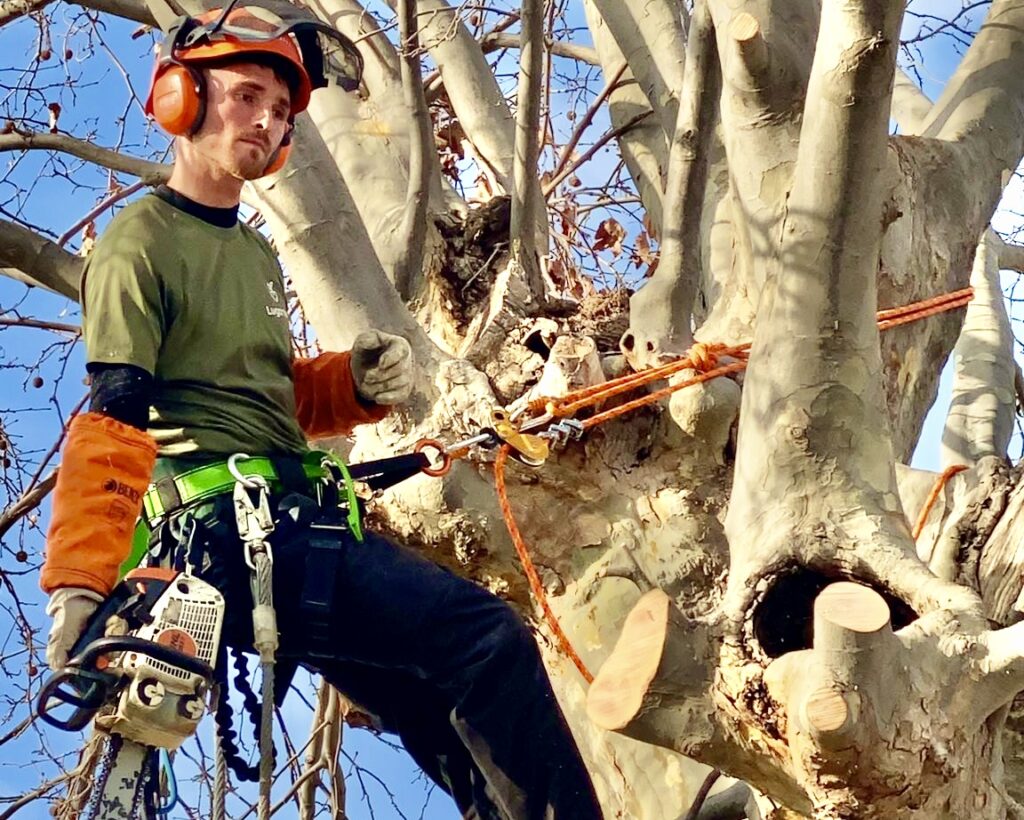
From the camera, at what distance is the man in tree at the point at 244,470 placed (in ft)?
8.59

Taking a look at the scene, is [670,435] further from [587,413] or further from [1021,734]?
[1021,734]

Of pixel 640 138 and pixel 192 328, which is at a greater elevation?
pixel 640 138

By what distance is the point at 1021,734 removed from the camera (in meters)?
3.30

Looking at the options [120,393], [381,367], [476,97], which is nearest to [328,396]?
[381,367]

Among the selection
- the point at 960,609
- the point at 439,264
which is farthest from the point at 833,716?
the point at 439,264

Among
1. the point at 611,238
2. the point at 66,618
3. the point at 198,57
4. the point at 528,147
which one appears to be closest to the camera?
the point at 66,618

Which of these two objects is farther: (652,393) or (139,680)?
(652,393)

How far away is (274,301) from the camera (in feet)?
10.1

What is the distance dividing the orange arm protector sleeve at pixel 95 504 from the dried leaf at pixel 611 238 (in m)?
3.47

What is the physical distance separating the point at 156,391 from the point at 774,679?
1.29 m

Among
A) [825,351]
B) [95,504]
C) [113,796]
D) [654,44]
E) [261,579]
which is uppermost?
[654,44]

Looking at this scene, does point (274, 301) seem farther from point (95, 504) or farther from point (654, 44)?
point (654, 44)

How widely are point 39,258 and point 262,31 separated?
4.53ft

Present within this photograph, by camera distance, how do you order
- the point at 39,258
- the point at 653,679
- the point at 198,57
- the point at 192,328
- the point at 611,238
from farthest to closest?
1. the point at 611,238
2. the point at 39,258
3. the point at 198,57
4. the point at 192,328
5. the point at 653,679
